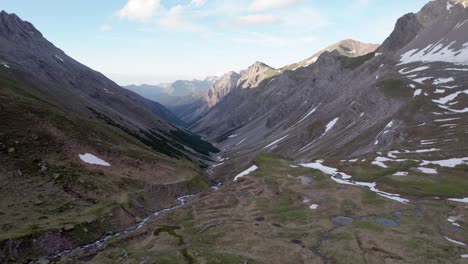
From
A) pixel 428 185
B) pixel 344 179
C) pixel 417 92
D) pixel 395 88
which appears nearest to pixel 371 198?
pixel 428 185

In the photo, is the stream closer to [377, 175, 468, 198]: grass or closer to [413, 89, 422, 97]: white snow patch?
[377, 175, 468, 198]: grass

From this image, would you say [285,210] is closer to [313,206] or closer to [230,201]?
[313,206]

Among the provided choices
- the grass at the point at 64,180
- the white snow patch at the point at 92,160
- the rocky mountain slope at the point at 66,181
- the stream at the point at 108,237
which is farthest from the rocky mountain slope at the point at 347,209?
the white snow patch at the point at 92,160

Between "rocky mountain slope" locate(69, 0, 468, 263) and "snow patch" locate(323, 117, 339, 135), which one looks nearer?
"rocky mountain slope" locate(69, 0, 468, 263)

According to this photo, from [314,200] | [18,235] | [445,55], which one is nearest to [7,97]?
[18,235]

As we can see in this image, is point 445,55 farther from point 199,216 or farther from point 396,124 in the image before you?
point 199,216

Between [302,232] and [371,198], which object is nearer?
[302,232]

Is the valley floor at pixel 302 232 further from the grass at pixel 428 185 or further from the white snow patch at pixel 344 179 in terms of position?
the grass at pixel 428 185

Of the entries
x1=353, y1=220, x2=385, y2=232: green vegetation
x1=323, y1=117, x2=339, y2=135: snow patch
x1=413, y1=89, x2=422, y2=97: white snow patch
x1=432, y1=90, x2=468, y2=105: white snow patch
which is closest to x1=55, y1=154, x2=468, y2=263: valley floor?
x1=353, y1=220, x2=385, y2=232: green vegetation
